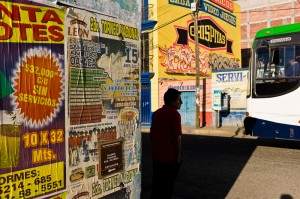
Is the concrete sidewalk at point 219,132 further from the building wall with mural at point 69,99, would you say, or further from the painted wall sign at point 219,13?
the building wall with mural at point 69,99

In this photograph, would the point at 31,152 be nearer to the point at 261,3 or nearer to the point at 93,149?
the point at 93,149

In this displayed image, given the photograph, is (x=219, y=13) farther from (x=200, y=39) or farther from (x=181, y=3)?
(x=181, y=3)

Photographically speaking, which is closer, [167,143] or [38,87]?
[38,87]

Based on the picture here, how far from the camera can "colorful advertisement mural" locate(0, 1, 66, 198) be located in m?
2.34

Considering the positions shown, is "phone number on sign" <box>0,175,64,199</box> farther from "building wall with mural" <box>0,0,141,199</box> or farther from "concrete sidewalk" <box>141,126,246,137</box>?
"concrete sidewalk" <box>141,126,246,137</box>

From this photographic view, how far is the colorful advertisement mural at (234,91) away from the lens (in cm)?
1847

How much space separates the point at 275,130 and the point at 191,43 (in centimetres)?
1623

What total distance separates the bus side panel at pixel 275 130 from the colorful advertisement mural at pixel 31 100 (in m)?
8.80

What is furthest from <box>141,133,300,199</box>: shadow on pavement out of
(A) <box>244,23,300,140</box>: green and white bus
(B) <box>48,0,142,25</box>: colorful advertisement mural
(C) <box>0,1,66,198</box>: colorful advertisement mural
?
(C) <box>0,1,66,198</box>: colorful advertisement mural

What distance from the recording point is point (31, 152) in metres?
2.51

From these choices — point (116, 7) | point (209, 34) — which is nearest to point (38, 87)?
point (116, 7)

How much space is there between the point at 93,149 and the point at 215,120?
52.8 ft

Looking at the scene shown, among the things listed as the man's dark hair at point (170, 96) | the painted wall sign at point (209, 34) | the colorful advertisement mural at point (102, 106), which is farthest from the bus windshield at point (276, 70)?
the painted wall sign at point (209, 34)

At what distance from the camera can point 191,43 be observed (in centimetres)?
2573
